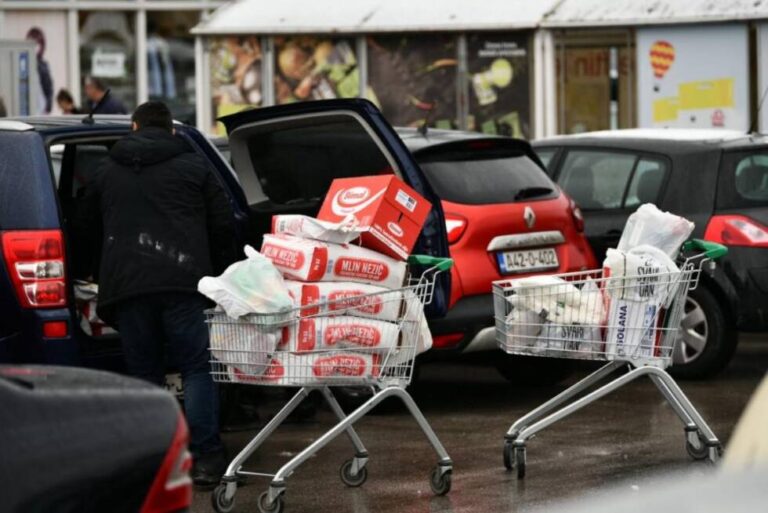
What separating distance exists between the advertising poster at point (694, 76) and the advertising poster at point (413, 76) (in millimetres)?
2182

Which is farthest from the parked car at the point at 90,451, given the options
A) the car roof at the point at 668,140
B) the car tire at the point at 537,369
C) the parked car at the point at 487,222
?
the car roof at the point at 668,140

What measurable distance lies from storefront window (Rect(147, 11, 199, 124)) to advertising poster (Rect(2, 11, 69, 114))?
3.76 feet

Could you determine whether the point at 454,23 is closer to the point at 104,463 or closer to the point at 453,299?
the point at 453,299

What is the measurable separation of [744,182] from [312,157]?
3246mm

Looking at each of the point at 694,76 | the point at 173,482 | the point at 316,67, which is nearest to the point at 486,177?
the point at 173,482

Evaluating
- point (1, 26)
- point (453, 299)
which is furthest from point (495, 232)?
point (1, 26)

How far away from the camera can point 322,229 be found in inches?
289

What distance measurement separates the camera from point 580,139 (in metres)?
11.8

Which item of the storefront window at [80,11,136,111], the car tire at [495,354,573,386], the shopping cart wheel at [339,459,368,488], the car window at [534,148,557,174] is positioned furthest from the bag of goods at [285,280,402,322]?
the storefront window at [80,11,136,111]

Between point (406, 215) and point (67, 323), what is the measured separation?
151cm

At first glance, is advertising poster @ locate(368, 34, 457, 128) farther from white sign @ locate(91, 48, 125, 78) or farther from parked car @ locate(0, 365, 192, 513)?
parked car @ locate(0, 365, 192, 513)

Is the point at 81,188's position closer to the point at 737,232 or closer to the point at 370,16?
the point at 737,232

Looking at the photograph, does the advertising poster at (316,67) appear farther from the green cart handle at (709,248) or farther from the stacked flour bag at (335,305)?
the stacked flour bag at (335,305)

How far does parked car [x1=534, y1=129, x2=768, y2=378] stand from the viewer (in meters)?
10.6
